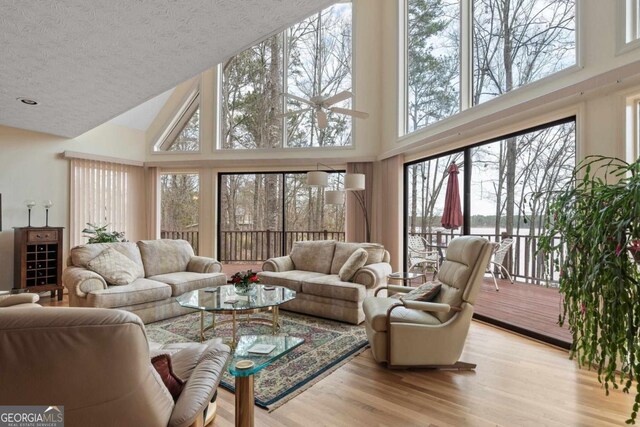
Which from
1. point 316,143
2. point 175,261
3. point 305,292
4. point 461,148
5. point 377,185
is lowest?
point 305,292

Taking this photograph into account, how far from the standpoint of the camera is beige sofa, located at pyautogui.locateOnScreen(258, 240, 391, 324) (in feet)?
12.3

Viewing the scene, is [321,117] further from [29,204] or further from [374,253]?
[29,204]

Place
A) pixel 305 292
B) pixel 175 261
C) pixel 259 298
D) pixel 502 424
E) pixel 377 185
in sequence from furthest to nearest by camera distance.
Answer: pixel 377 185, pixel 175 261, pixel 305 292, pixel 259 298, pixel 502 424

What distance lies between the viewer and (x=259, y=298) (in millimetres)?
3305

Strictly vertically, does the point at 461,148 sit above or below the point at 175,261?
above

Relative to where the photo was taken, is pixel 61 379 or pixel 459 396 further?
A: pixel 459 396

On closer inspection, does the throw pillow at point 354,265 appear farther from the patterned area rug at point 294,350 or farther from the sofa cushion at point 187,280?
the sofa cushion at point 187,280

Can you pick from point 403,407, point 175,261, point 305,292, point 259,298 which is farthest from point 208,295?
point 403,407

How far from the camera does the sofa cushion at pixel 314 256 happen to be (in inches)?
184

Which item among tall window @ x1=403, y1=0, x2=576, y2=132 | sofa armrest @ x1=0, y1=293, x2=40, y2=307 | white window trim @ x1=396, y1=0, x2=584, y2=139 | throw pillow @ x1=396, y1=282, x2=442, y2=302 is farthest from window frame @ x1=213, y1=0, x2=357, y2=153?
sofa armrest @ x1=0, y1=293, x2=40, y2=307

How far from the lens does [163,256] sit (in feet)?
15.1

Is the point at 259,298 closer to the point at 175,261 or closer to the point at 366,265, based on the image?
the point at 366,265

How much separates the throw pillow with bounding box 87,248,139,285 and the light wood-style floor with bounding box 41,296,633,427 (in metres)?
2.27

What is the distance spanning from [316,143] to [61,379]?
5.57m
